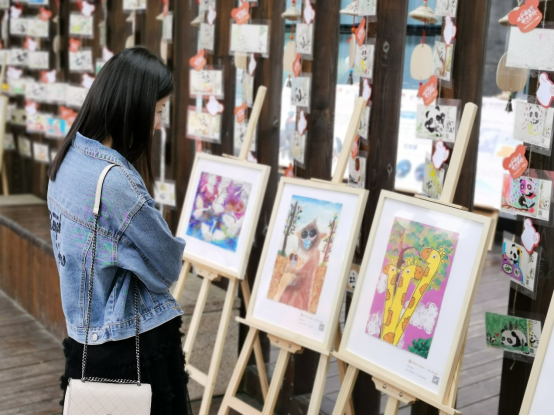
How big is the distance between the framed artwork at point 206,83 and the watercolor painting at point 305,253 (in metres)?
1.07

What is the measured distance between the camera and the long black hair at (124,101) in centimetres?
190

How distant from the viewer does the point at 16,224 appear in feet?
15.4

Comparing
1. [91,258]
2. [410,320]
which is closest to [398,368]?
[410,320]

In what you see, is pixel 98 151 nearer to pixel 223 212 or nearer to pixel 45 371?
pixel 223 212

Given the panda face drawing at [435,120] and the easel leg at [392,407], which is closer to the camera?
the easel leg at [392,407]

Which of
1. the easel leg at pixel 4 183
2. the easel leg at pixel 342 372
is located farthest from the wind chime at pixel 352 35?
the easel leg at pixel 4 183

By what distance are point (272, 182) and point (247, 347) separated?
85cm

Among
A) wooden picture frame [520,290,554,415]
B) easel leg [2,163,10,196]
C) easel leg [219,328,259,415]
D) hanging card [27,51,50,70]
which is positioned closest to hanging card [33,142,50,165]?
easel leg [2,163,10,196]

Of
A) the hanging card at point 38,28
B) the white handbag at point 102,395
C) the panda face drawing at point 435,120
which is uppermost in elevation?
the hanging card at point 38,28

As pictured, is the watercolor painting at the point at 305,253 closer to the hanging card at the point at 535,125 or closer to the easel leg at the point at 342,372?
the easel leg at the point at 342,372

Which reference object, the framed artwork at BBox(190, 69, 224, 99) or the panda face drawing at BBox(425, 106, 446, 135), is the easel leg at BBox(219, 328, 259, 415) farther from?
the framed artwork at BBox(190, 69, 224, 99)

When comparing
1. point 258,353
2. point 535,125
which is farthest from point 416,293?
point 258,353

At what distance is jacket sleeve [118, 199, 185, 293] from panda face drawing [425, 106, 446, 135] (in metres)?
0.98

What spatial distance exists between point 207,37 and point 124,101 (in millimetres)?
1803
